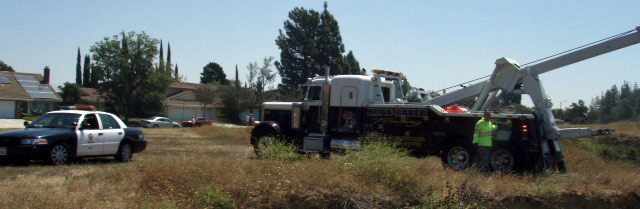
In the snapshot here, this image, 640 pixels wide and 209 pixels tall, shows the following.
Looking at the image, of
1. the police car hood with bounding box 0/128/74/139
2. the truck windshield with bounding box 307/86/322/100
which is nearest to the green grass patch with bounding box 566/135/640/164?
the truck windshield with bounding box 307/86/322/100

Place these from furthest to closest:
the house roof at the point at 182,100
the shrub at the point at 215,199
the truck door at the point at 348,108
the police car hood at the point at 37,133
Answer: the house roof at the point at 182,100 → the truck door at the point at 348,108 → the police car hood at the point at 37,133 → the shrub at the point at 215,199

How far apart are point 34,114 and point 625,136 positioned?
4677 cm

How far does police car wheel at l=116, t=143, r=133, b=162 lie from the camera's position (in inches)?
488

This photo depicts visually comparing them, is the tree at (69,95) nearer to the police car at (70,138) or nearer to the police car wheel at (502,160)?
the police car at (70,138)

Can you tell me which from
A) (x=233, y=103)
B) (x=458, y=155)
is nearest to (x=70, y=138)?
(x=458, y=155)

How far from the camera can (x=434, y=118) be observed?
470 inches

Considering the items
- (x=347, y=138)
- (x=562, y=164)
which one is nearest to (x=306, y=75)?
(x=347, y=138)

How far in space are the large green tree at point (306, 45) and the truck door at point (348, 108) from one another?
1344 inches

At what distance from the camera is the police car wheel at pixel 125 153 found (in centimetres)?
1241

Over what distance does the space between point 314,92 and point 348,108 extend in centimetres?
149

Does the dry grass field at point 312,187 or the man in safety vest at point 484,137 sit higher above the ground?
the man in safety vest at point 484,137

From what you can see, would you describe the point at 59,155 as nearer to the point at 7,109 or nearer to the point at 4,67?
A: the point at 7,109

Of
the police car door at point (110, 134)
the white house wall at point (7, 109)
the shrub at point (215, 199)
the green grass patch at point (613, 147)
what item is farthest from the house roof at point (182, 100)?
the shrub at point (215, 199)

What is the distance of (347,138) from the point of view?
13516 mm
